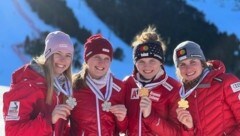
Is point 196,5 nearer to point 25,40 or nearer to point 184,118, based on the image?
point 25,40

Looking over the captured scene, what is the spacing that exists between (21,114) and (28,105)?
10cm

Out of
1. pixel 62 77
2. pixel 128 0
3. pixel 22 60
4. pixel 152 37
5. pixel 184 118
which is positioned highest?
pixel 128 0

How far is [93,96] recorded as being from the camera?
4973 millimetres

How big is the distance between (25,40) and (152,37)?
128 ft

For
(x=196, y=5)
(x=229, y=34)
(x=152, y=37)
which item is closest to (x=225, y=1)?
(x=196, y=5)

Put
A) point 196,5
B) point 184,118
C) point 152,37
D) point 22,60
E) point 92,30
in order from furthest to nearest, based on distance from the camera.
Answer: point 196,5 < point 92,30 < point 22,60 < point 152,37 < point 184,118

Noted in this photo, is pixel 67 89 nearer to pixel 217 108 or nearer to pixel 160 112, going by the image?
pixel 160 112

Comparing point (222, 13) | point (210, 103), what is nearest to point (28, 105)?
point (210, 103)

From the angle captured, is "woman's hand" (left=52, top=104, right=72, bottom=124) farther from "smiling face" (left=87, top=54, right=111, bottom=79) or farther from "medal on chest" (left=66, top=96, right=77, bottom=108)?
"smiling face" (left=87, top=54, right=111, bottom=79)

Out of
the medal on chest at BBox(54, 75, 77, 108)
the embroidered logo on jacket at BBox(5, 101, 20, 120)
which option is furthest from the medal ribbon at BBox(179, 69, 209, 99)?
the embroidered logo on jacket at BBox(5, 101, 20, 120)

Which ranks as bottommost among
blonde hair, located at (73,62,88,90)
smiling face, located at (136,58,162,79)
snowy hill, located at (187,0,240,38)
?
blonde hair, located at (73,62,88,90)

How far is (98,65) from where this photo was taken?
196 inches

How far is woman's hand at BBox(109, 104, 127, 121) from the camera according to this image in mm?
4723

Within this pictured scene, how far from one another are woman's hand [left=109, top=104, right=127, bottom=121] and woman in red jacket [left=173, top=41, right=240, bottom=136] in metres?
0.53
